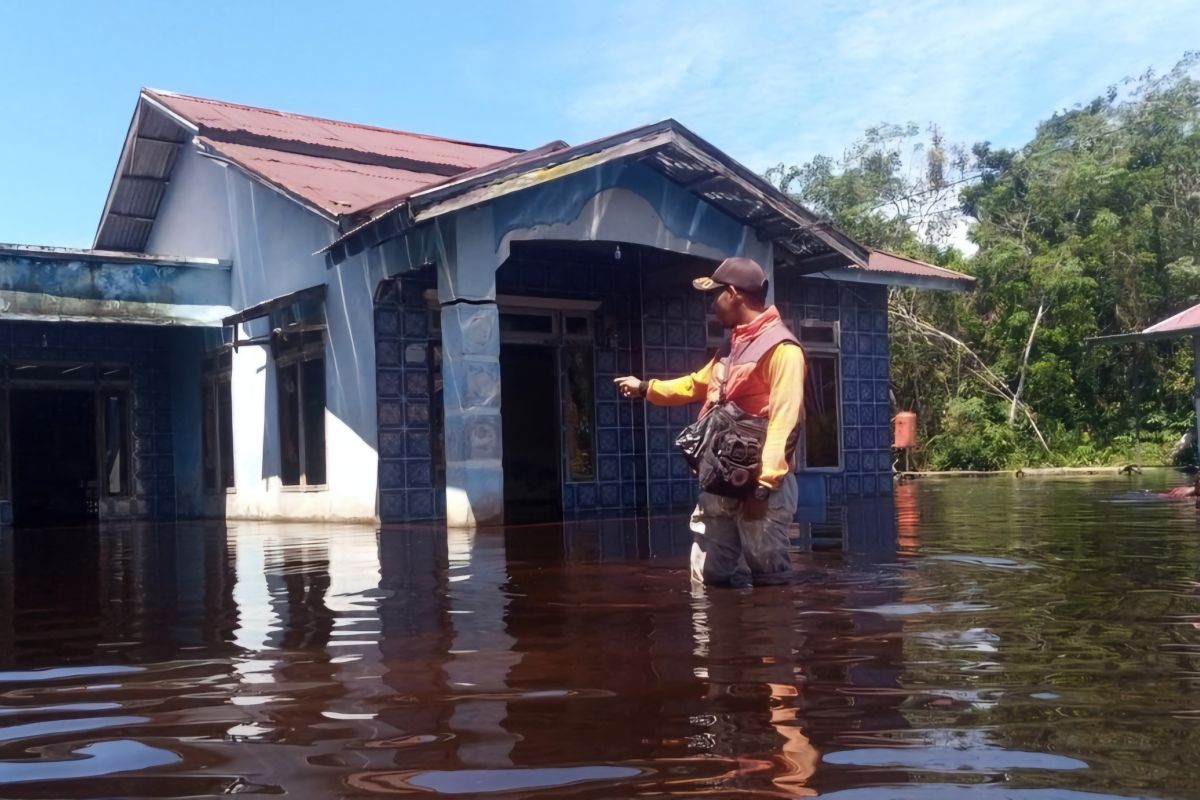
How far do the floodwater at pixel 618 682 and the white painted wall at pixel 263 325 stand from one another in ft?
17.3

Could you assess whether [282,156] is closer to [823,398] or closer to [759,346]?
[823,398]

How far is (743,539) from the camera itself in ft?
16.3

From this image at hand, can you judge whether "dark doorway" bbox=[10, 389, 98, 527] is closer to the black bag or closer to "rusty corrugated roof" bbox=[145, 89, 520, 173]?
"rusty corrugated roof" bbox=[145, 89, 520, 173]

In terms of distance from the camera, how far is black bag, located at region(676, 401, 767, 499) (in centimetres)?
480

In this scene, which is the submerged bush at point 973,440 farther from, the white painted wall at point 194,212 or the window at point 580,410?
the white painted wall at point 194,212

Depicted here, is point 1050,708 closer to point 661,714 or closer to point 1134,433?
point 661,714

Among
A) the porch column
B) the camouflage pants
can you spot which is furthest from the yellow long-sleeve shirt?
the porch column

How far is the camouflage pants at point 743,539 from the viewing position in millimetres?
4945

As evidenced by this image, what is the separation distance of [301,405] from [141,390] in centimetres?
411

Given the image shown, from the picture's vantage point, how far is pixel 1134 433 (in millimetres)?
→ 25438

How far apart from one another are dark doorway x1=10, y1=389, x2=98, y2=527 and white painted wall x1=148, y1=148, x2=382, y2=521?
4.22 meters

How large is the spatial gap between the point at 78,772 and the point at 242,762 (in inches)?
12.9

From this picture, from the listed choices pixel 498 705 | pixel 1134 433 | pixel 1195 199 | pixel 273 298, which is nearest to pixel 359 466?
pixel 273 298

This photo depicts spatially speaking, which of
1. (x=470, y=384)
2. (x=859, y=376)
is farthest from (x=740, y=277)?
(x=859, y=376)
